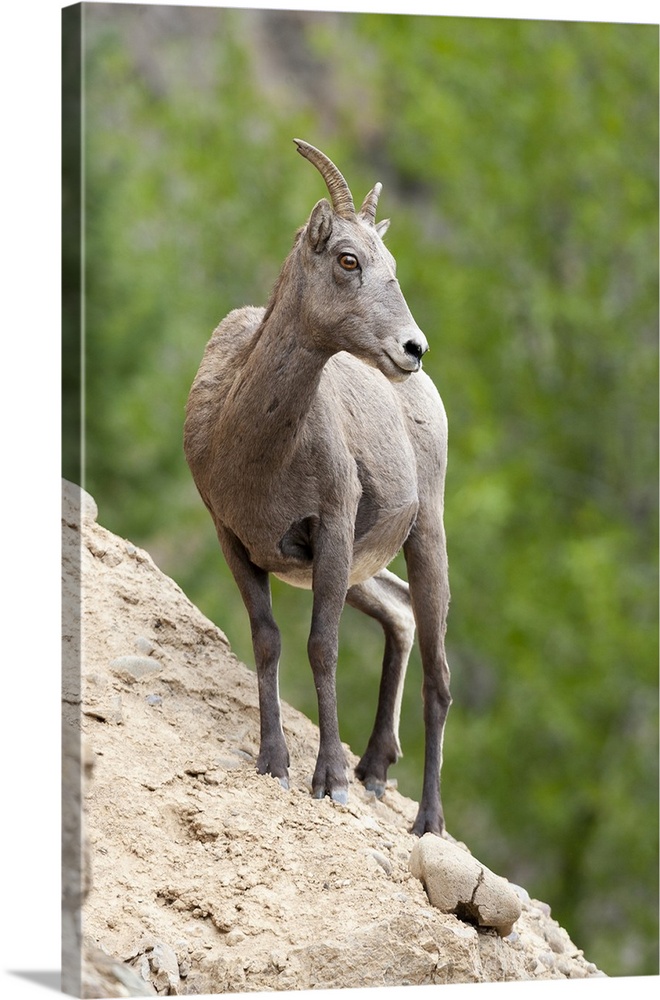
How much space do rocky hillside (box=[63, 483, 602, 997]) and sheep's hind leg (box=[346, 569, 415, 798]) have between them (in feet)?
2.17

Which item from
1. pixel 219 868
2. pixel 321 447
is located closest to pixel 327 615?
pixel 321 447

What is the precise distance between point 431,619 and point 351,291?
214cm

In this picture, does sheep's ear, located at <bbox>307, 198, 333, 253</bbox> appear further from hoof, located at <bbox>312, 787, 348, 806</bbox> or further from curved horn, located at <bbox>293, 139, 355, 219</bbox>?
hoof, located at <bbox>312, 787, 348, 806</bbox>

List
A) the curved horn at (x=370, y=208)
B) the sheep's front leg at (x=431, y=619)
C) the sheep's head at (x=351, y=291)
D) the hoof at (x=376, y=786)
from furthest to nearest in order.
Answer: the hoof at (x=376, y=786)
the sheep's front leg at (x=431, y=619)
the curved horn at (x=370, y=208)
the sheep's head at (x=351, y=291)

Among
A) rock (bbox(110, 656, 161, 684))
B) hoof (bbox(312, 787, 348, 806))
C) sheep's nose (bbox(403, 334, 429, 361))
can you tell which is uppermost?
sheep's nose (bbox(403, 334, 429, 361))

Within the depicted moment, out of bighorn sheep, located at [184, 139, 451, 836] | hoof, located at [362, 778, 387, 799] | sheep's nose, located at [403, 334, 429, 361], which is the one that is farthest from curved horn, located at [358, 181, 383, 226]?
hoof, located at [362, 778, 387, 799]

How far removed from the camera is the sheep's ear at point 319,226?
704 centimetres

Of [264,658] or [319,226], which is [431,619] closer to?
[264,658]

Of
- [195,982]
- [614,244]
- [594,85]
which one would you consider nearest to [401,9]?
[195,982]

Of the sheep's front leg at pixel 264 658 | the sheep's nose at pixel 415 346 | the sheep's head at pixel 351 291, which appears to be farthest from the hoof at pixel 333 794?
the sheep's nose at pixel 415 346

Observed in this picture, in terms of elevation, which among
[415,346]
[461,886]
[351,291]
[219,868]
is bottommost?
[461,886]

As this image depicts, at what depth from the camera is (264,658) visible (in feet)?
25.0

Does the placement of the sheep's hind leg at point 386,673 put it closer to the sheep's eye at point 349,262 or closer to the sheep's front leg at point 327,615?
the sheep's front leg at point 327,615

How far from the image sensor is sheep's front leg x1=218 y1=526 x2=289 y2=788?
24.9 feet
